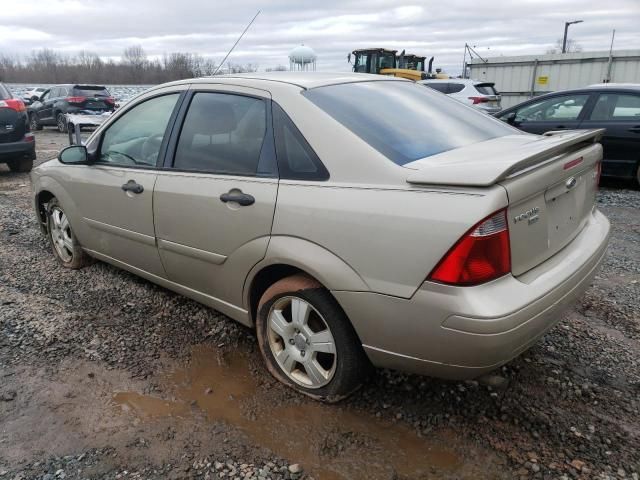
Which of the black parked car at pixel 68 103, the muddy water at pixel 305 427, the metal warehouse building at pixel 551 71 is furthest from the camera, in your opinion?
the black parked car at pixel 68 103

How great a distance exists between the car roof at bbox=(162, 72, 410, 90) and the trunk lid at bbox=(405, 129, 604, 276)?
88 centimetres

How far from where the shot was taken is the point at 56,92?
61.7 feet

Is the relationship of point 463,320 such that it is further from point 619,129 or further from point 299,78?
point 619,129

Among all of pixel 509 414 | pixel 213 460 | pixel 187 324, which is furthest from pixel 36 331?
pixel 509 414

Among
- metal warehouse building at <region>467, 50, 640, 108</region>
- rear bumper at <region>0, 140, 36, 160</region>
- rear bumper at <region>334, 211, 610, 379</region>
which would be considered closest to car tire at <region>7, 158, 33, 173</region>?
rear bumper at <region>0, 140, 36, 160</region>

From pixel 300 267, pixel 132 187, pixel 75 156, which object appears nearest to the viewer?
pixel 300 267

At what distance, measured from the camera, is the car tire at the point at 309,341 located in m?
2.49

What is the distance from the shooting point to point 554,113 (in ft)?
27.3

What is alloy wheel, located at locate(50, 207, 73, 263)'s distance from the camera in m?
4.53

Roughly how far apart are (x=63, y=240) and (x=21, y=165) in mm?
6682

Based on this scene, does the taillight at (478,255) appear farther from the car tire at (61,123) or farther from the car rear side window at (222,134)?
the car tire at (61,123)

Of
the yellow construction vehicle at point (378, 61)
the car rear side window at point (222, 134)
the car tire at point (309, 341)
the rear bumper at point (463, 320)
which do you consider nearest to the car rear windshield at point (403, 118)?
the car rear side window at point (222, 134)

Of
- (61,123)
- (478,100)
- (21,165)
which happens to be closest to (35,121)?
(61,123)

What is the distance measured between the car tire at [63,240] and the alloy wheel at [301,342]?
95.7 inches
